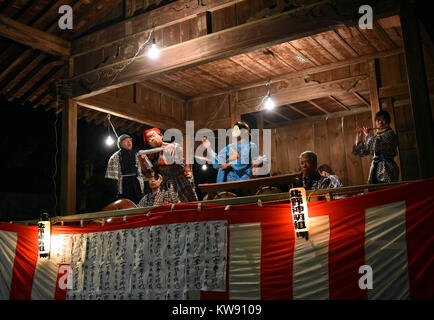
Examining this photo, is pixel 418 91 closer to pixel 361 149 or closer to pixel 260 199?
pixel 361 149

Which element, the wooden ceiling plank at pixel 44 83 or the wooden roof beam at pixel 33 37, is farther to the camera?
the wooden ceiling plank at pixel 44 83

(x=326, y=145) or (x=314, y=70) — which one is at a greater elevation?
→ (x=314, y=70)

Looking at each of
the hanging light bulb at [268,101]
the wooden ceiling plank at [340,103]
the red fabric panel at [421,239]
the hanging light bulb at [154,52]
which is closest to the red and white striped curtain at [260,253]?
the red fabric panel at [421,239]

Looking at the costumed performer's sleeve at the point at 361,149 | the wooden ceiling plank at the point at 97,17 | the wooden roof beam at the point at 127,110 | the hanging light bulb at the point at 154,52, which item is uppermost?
the wooden ceiling plank at the point at 97,17

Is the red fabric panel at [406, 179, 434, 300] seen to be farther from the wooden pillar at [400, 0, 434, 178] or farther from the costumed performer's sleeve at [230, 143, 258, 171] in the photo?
the costumed performer's sleeve at [230, 143, 258, 171]

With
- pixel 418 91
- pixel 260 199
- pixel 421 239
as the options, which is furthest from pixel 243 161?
pixel 421 239

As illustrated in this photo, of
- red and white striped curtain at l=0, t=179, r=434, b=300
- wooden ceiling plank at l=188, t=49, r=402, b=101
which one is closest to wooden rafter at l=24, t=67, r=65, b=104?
red and white striped curtain at l=0, t=179, r=434, b=300

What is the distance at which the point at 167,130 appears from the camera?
14195mm

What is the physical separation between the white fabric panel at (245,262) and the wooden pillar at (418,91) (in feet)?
9.39

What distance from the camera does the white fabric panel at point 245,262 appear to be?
7.01 meters

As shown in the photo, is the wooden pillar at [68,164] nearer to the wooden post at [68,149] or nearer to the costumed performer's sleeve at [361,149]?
the wooden post at [68,149]

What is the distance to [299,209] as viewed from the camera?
6703 mm

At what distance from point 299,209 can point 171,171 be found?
3.53 m
